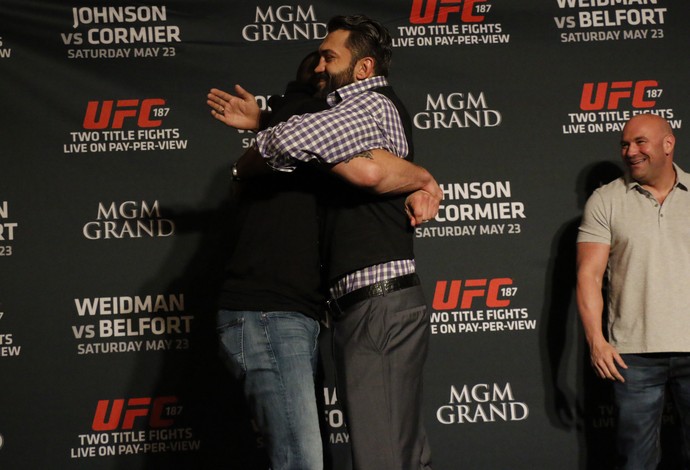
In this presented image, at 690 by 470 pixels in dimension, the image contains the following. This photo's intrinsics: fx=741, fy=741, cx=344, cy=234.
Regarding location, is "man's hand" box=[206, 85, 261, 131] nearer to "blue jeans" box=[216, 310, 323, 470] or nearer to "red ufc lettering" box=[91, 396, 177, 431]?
"blue jeans" box=[216, 310, 323, 470]

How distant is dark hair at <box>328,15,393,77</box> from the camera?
7.29 ft

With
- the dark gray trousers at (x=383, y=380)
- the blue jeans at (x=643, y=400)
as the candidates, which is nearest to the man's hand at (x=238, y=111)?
the dark gray trousers at (x=383, y=380)

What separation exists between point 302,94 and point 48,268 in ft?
5.49

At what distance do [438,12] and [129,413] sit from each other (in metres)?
2.32

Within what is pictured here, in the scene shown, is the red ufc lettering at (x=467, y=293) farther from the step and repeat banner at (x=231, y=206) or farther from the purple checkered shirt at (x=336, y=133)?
A: the purple checkered shirt at (x=336, y=133)

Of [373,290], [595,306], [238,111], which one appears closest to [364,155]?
[373,290]

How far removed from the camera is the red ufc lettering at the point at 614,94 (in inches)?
136

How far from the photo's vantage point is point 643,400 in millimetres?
2889

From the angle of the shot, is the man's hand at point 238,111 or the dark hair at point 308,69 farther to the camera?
the dark hair at point 308,69

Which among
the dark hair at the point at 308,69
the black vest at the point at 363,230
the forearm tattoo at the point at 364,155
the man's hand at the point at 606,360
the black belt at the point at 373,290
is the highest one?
the dark hair at the point at 308,69

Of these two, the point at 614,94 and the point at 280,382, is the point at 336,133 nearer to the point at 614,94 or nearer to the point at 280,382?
the point at 280,382

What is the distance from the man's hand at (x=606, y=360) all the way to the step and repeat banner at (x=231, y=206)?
521 millimetres

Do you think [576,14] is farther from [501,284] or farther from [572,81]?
[501,284]

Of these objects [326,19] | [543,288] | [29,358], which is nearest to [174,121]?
[326,19]
